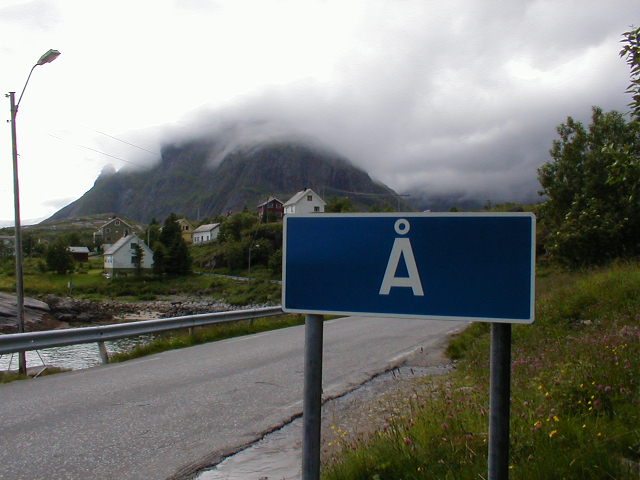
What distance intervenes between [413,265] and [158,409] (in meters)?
5.79

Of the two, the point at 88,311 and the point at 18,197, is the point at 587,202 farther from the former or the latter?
the point at 88,311

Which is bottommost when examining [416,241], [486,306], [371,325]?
[371,325]

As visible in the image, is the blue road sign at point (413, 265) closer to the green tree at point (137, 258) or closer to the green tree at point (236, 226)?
the green tree at point (137, 258)

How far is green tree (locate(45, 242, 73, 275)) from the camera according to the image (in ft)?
307

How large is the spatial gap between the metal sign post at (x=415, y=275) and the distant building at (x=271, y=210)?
119 metres

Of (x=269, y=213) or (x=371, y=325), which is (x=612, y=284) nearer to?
(x=371, y=325)

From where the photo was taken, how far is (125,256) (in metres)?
95.9

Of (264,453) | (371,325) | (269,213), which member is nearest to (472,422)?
(264,453)

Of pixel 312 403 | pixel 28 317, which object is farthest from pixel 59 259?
pixel 312 403

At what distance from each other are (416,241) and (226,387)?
685cm

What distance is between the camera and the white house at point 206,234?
134 meters

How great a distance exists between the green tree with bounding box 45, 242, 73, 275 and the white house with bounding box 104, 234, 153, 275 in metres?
6.21

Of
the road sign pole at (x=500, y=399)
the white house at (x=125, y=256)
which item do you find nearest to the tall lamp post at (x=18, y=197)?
the road sign pole at (x=500, y=399)

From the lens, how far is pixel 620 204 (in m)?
23.8
